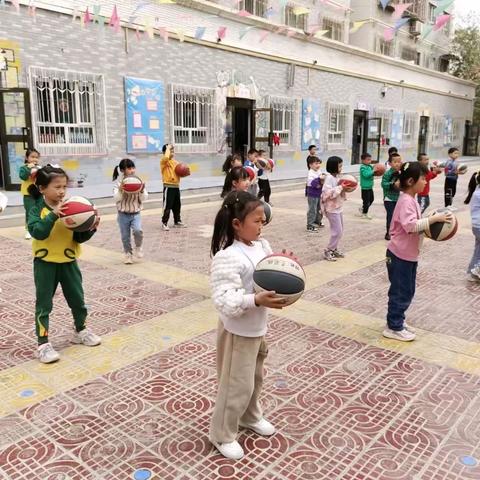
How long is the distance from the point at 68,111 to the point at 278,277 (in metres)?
11.6

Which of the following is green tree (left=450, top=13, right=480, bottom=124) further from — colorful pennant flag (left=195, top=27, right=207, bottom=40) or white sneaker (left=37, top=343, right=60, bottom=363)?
white sneaker (left=37, top=343, right=60, bottom=363)

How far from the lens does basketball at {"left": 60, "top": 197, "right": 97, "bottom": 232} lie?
3.58 metres

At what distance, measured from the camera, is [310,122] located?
20.7 metres

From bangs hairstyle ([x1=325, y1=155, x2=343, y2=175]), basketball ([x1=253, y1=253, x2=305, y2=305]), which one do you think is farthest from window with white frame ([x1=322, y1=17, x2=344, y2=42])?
basketball ([x1=253, y1=253, x2=305, y2=305])

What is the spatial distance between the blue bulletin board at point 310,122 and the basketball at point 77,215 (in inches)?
691

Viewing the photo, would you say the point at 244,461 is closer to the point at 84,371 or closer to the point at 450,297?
the point at 84,371

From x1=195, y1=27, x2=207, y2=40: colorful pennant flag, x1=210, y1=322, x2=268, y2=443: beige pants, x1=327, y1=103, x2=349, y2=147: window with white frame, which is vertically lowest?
x1=210, y1=322, x2=268, y2=443: beige pants

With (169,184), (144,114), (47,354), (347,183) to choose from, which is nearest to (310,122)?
(144,114)

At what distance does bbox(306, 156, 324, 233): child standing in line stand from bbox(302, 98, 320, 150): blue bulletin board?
1177cm

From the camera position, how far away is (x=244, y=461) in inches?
103

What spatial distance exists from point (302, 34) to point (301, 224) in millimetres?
12522

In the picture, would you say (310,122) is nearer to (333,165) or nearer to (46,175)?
(333,165)

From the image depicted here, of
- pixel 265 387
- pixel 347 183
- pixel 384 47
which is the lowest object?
pixel 265 387

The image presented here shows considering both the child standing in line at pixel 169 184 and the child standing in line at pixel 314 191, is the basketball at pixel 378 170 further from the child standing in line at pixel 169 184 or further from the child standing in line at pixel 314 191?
the child standing in line at pixel 169 184
